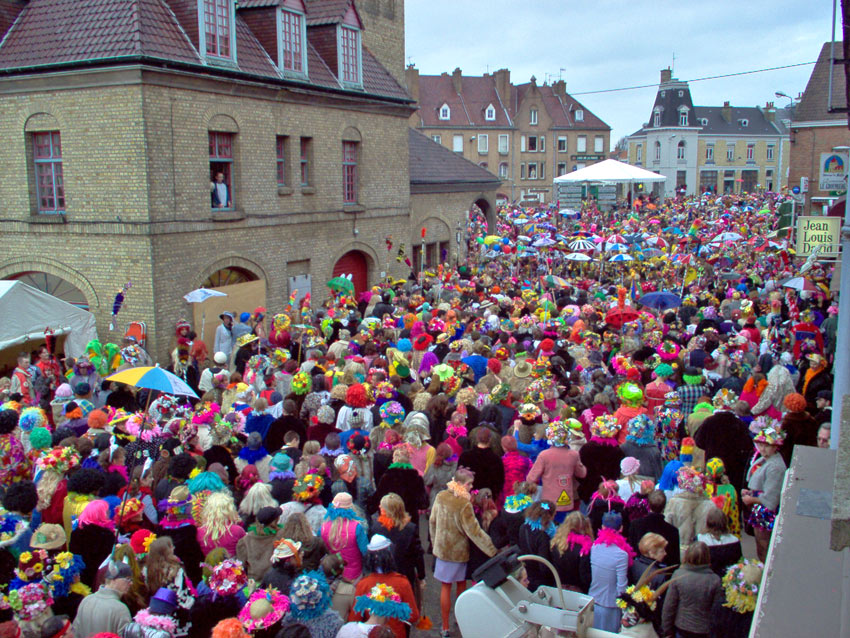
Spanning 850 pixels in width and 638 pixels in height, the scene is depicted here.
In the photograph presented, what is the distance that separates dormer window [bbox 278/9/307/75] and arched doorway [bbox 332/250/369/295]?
5.04m

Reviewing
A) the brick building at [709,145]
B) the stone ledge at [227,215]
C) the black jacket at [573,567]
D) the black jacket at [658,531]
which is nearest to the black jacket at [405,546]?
the black jacket at [573,567]

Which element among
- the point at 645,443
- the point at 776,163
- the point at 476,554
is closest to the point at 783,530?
the point at 476,554

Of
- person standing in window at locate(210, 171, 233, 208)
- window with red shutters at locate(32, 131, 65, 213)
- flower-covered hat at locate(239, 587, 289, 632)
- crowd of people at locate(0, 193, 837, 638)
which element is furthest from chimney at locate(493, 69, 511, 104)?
flower-covered hat at locate(239, 587, 289, 632)

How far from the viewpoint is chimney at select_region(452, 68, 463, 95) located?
64812 mm

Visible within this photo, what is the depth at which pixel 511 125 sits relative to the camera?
65688 millimetres

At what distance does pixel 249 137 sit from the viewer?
1655 centimetres

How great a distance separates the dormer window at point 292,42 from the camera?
56.6 feet

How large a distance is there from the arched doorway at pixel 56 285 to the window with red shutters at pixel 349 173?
731cm

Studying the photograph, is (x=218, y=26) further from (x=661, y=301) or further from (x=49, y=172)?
(x=661, y=301)

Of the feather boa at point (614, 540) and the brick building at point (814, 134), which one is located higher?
the brick building at point (814, 134)

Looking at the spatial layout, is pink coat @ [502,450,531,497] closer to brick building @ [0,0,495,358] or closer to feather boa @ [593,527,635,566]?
feather boa @ [593,527,635,566]

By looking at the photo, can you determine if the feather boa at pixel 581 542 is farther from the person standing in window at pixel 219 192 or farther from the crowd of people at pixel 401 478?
the person standing in window at pixel 219 192

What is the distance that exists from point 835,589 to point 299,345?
10.5 m

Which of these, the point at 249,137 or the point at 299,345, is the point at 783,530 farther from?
the point at 249,137
